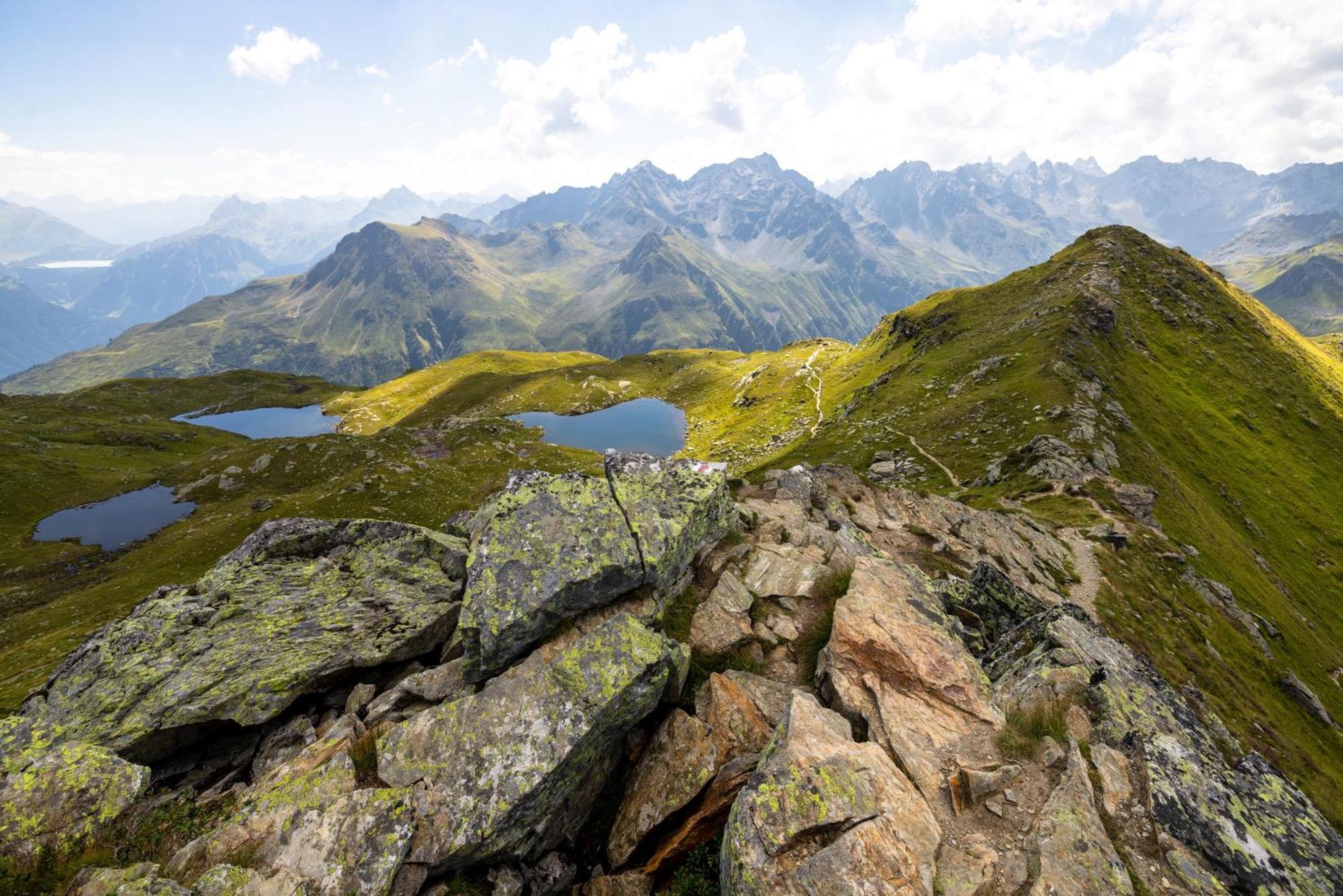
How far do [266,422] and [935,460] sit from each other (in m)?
220

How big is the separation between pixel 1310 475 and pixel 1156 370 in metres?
26.4

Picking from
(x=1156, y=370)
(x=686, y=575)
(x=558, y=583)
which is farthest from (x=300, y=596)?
(x=1156, y=370)

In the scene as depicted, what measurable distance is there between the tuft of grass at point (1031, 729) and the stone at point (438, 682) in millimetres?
16395

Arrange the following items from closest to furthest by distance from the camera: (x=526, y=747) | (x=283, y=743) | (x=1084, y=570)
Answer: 1. (x=526, y=747)
2. (x=283, y=743)
3. (x=1084, y=570)

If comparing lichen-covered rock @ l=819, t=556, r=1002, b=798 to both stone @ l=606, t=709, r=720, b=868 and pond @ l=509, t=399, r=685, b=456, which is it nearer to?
stone @ l=606, t=709, r=720, b=868

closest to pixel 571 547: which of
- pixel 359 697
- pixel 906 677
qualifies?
pixel 359 697

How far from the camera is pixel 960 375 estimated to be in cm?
10019

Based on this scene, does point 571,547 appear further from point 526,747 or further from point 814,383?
point 814,383

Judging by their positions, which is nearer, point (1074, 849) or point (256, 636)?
point (1074, 849)

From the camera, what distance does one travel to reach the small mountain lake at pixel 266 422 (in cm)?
17166

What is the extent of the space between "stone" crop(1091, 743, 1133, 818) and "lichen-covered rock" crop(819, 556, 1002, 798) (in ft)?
7.52

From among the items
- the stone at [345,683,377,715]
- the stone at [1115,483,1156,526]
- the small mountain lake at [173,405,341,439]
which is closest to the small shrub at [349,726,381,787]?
the stone at [345,683,377,715]

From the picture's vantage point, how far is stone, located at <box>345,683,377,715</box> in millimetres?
16484

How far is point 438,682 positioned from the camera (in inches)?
648
